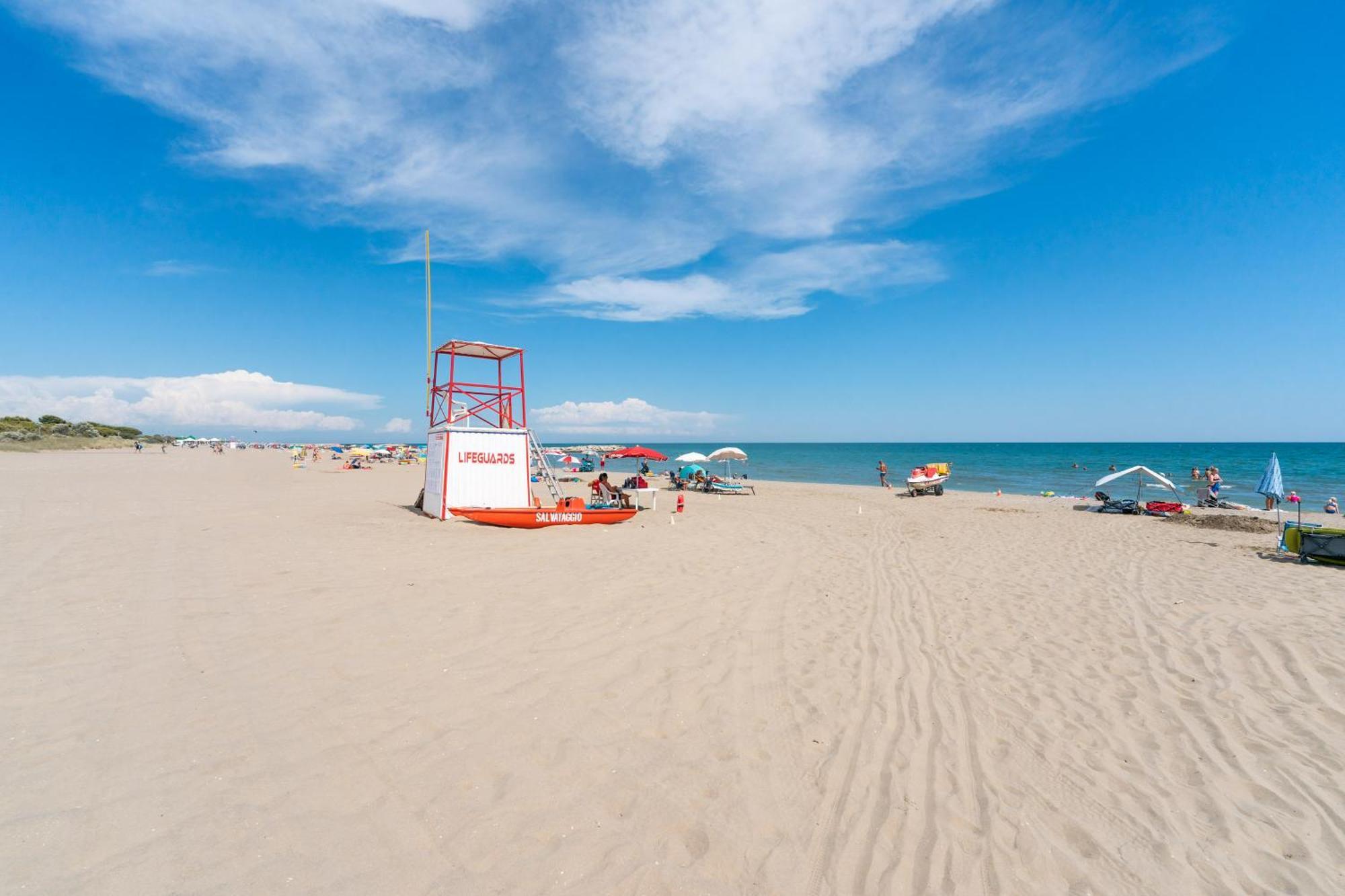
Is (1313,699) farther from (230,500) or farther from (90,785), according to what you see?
(230,500)

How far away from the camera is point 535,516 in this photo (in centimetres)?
1529

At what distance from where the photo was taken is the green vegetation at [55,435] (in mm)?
54750

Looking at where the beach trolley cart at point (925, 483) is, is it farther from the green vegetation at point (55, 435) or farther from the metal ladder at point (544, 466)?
the green vegetation at point (55, 435)

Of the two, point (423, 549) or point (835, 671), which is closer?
point (835, 671)

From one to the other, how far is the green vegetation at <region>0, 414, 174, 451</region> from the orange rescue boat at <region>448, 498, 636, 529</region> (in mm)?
64539

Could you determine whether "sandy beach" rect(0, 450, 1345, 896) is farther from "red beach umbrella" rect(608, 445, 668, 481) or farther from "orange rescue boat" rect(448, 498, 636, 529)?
"red beach umbrella" rect(608, 445, 668, 481)

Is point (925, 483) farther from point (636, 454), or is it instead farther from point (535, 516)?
point (535, 516)

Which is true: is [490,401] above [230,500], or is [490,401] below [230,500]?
above

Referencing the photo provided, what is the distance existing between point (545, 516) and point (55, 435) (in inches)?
3389

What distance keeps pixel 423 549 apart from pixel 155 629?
517cm

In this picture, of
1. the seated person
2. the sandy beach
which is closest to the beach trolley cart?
the seated person

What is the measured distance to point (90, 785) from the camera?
3.79 m

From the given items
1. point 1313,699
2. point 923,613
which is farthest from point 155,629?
point 1313,699

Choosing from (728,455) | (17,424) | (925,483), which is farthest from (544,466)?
Result: (17,424)
